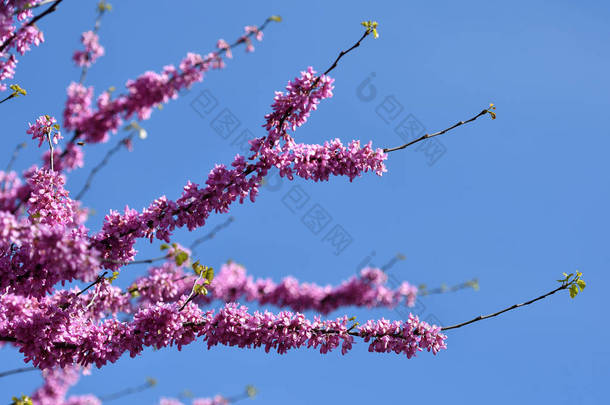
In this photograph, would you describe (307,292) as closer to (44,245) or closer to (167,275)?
(167,275)

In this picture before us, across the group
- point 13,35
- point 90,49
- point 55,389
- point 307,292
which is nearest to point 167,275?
point 13,35

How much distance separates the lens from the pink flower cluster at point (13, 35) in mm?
4430

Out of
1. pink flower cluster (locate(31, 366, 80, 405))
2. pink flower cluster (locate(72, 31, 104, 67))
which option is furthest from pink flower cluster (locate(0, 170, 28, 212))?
pink flower cluster (locate(31, 366, 80, 405))

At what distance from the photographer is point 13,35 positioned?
187 inches

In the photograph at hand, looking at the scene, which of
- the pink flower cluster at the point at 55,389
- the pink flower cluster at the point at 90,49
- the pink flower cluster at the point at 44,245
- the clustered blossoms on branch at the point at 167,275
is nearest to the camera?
the pink flower cluster at the point at 44,245

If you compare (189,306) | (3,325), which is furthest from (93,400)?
(189,306)

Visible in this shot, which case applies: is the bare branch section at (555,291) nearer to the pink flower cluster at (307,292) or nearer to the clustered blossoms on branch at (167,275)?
the clustered blossoms on branch at (167,275)

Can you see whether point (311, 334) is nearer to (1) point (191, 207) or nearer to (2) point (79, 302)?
(1) point (191, 207)

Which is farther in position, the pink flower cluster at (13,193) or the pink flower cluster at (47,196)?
the pink flower cluster at (13,193)

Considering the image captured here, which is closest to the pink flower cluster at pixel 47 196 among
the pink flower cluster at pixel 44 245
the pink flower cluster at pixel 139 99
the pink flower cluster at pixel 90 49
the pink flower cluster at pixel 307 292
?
the pink flower cluster at pixel 44 245

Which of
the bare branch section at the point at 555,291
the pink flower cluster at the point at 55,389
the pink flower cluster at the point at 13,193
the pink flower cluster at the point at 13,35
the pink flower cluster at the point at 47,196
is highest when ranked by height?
the pink flower cluster at the point at 13,193

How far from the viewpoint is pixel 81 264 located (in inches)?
153

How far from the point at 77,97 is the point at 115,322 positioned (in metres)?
3.91

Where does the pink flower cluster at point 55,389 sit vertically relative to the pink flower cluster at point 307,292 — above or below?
above
